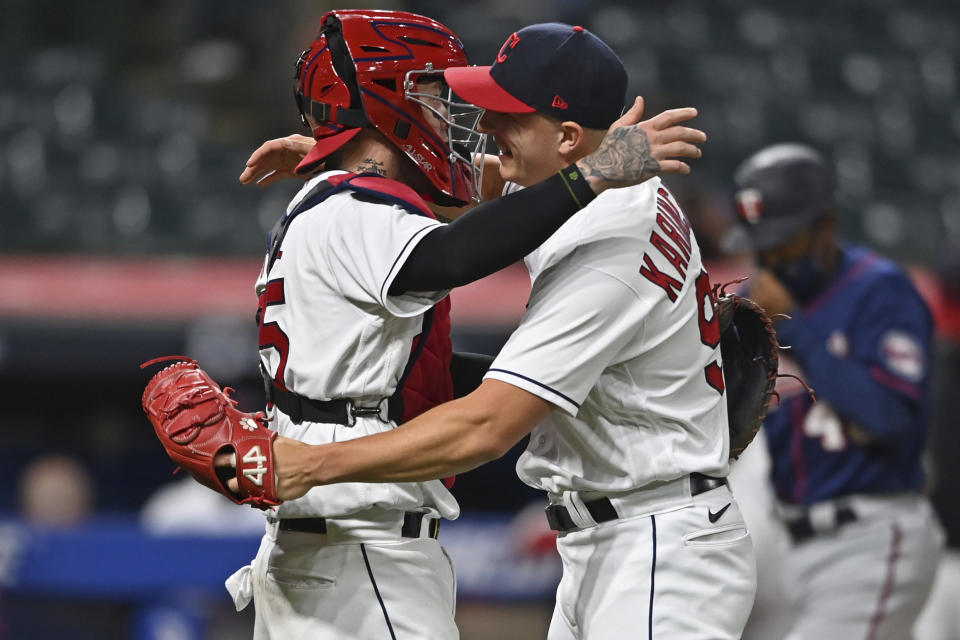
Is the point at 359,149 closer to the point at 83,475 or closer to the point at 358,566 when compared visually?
the point at 358,566

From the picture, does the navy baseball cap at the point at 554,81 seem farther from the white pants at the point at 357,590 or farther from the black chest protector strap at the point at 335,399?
the white pants at the point at 357,590

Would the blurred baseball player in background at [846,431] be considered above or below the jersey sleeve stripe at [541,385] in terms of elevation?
below

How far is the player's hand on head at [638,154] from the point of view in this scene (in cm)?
240

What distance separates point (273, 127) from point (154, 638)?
3.79 meters

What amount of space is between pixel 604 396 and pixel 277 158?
116 centimetres

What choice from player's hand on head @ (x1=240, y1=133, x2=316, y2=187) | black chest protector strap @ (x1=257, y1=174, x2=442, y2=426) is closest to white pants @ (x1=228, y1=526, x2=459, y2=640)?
black chest protector strap @ (x1=257, y1=174, x2=442, y2=426)

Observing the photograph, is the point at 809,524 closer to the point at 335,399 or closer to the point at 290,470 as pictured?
the point at 335,399

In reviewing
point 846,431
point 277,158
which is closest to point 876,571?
point 846,431

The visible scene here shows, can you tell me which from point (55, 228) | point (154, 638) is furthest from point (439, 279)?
point (55, 228)

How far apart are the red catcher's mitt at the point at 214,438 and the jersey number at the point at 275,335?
13 centimetres

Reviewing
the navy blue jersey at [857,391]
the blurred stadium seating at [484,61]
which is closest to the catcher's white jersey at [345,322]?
the navy blue jersey at [857,391]

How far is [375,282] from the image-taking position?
243cm

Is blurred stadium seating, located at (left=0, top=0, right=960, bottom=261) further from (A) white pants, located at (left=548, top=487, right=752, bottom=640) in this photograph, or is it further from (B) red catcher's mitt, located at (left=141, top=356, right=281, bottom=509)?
(B) red catcher's mitt, located at (left=141, top=356, right=281, bottom=509)

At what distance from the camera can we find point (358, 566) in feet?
8.37
